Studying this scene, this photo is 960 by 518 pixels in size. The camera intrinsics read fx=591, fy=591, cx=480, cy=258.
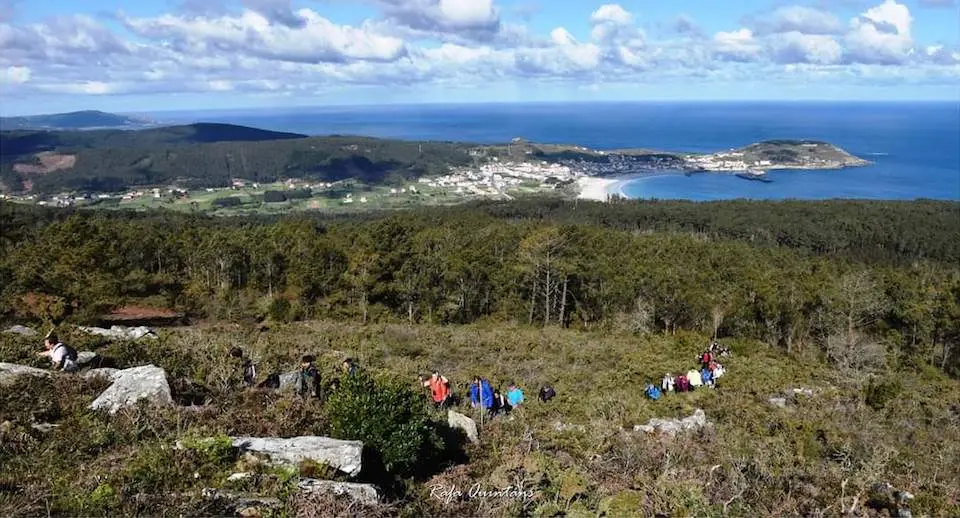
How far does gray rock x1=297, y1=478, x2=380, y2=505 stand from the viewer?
255 inches

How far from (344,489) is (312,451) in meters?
0.88

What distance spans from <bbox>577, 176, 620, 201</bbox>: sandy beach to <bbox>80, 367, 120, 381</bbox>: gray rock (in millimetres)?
141234

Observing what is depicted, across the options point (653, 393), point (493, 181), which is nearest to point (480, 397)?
point (653, 393)

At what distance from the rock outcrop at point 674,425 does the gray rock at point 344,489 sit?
722 cm

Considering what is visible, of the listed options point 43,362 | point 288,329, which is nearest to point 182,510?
point 43,362

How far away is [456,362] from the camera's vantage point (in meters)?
20.3

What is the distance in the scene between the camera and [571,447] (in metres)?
10.5

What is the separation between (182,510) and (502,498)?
11.7 ft

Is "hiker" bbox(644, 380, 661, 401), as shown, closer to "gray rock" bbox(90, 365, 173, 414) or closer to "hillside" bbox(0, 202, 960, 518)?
"hillside" bbox(0, 202, 960, 518)

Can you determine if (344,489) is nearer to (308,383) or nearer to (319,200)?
(308,383)

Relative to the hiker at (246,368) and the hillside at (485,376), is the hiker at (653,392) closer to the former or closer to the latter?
A: the hillside at (485,376)

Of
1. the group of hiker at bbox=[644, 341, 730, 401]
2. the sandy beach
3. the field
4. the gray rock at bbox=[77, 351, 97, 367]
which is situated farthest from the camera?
the sandy beach

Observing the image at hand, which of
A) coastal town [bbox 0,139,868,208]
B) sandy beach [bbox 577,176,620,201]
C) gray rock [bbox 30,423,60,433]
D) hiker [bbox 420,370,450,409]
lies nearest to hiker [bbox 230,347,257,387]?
gray rock [bbox 30,423,60,433]

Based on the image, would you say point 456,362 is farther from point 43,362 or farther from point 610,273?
point 610,273
